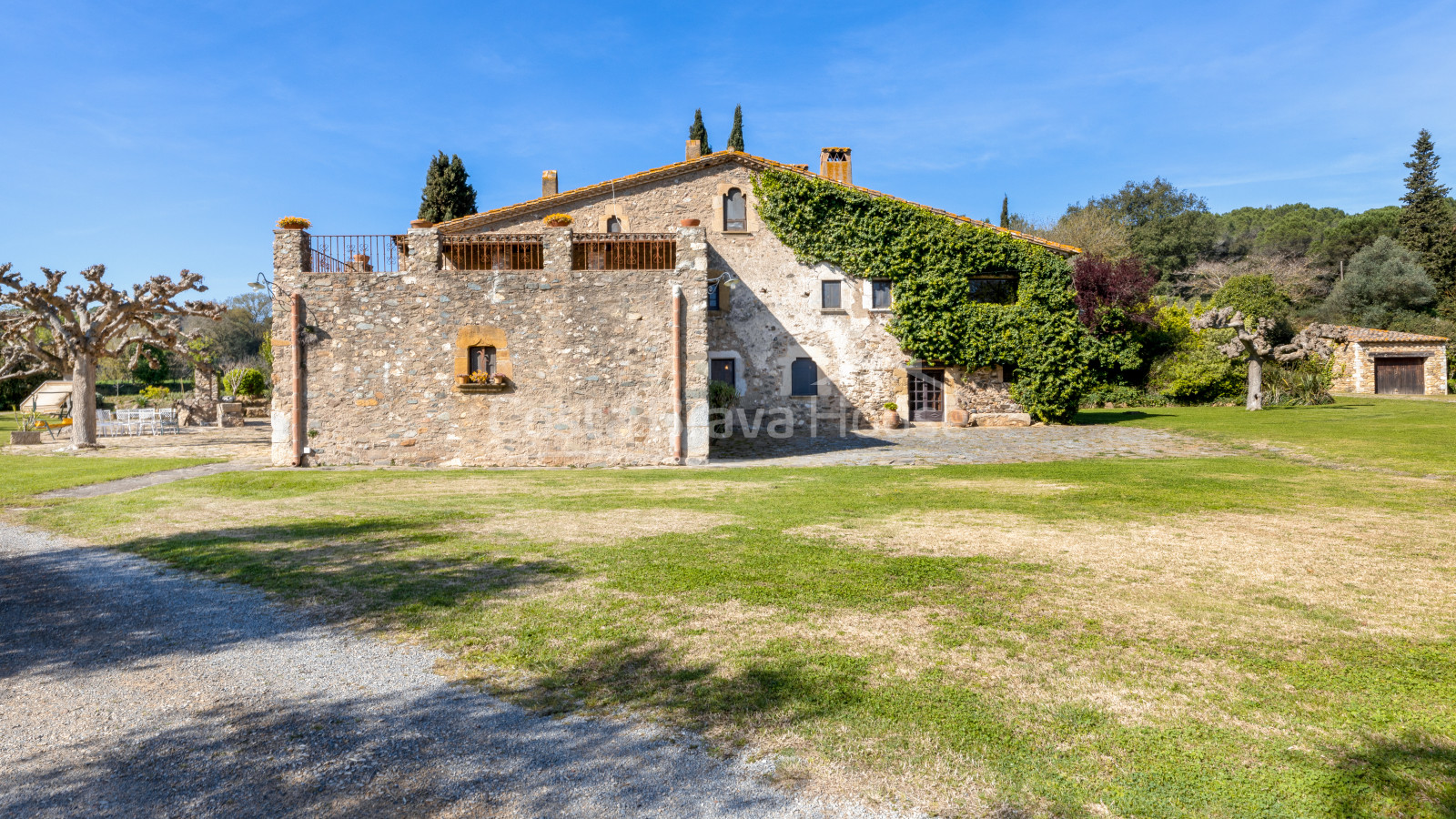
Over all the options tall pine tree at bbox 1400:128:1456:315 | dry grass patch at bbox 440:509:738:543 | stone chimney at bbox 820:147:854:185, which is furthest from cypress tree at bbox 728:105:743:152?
tall pine tree at bbox 1400:128:1456:315

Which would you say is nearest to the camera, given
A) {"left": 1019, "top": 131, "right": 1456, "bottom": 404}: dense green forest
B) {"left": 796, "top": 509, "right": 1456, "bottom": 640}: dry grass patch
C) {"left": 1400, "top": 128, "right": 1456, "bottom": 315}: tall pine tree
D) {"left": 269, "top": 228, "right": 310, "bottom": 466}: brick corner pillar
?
{"left": 796, "top": 509, "right": 1456, "bottom": 640}: dry grass patch

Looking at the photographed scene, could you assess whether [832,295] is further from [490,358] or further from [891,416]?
[490,358]

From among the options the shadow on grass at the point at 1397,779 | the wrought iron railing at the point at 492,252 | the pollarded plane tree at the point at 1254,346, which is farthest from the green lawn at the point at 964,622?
the pollarded plane tree at the point at 1254,346

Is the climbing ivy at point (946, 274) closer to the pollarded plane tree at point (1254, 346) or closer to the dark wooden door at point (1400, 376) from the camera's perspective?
the pollarded plane tree at point (1254, 346)

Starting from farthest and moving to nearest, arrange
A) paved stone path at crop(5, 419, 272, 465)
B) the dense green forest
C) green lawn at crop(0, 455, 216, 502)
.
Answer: the dense green forest, paved stone path at crop(5, 419, 272, 465), green lawn at crop(0, 455, 216, 502)

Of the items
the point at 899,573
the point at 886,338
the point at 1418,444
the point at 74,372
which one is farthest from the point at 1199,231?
the point at 74,372

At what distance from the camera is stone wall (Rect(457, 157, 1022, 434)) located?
2172 centimetres

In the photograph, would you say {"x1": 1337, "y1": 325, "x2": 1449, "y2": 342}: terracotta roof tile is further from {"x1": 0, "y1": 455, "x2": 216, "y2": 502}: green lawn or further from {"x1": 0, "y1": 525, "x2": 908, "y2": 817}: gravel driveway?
{"x1": 0, "y1": 455, "x2": 216, "y2": 502}: green lawn

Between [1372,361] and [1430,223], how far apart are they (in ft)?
46.4

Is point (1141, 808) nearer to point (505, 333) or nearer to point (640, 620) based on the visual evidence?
point (640, 620)

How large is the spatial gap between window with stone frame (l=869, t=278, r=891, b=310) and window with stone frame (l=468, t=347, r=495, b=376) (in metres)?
12.0

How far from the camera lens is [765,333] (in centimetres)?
2181

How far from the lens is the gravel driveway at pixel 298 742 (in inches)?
106

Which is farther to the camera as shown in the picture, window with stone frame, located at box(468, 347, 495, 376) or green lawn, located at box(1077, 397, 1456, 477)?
window with stone frame, located at box(468, 347, 495, 376)
